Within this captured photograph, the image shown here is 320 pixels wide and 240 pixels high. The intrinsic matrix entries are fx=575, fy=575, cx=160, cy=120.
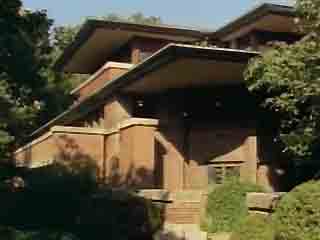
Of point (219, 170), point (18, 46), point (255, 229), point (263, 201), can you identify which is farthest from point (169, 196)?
point (18, 46)

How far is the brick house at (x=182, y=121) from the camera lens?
15.5 meters

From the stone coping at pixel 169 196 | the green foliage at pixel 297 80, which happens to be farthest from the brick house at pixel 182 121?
the stone coping at pixel 169 196

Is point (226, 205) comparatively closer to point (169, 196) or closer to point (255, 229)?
point (169, 196)

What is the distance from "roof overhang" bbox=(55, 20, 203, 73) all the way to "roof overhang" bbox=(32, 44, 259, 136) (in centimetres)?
302

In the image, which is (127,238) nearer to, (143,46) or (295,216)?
(295,216)

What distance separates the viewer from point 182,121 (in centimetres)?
1794

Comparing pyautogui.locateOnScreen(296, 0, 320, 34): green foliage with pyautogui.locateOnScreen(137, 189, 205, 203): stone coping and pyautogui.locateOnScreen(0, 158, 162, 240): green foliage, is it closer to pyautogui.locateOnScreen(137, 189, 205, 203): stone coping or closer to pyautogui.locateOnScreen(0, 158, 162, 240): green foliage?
pyautogui.locateOnScreen(137, 189, 205, 203): stone coping

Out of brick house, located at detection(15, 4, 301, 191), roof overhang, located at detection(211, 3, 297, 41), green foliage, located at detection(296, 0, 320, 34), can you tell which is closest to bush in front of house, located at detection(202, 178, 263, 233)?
brick house, located at detection(15, 4, 301, 191)

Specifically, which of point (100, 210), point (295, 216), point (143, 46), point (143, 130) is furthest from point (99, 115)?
point (295, 216)

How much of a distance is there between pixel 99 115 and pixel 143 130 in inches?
267

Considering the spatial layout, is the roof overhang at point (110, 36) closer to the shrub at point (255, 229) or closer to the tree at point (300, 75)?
the tree at point (300, 75)

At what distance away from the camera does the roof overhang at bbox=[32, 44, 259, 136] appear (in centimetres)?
1320

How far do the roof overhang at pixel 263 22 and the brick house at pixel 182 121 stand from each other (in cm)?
3

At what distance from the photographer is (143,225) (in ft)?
38.5
